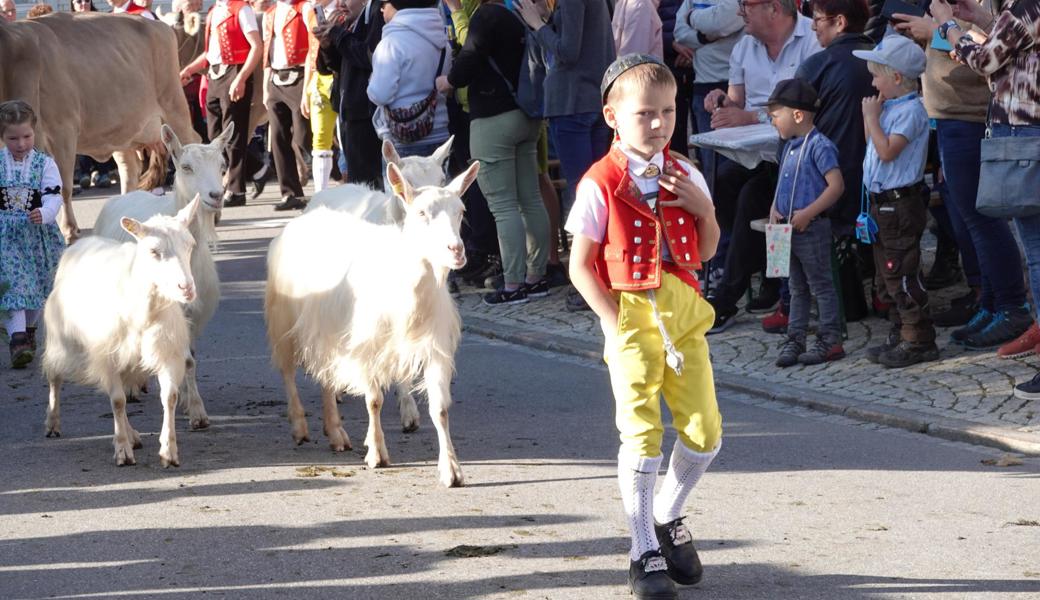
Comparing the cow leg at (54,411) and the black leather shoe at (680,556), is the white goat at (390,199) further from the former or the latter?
the black leather shoe at (680,556)

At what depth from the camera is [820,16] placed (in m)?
9.84

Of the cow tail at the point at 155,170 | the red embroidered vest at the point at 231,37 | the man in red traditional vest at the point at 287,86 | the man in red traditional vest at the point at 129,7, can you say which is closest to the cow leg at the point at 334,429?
the cow tail at the point at 155,170

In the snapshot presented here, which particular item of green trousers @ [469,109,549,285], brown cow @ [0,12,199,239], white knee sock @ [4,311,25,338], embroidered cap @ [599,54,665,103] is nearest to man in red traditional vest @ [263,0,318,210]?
brown cow @ [0,12,199,239]

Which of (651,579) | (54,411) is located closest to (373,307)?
(54,411)

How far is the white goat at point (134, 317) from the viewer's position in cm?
760

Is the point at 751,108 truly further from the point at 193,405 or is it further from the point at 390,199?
the point at 193,405

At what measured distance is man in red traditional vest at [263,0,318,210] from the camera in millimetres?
16797

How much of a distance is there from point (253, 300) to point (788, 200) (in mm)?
5222

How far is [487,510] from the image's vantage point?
6691mm

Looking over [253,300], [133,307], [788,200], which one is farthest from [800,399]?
[253,300]

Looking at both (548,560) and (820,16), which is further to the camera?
(820,16)

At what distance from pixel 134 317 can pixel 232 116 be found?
10663 mm

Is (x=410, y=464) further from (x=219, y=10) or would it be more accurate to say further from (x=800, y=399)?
(x=219, y=10)

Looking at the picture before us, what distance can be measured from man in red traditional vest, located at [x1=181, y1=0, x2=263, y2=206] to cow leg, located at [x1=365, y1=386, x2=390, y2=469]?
34.1ft
